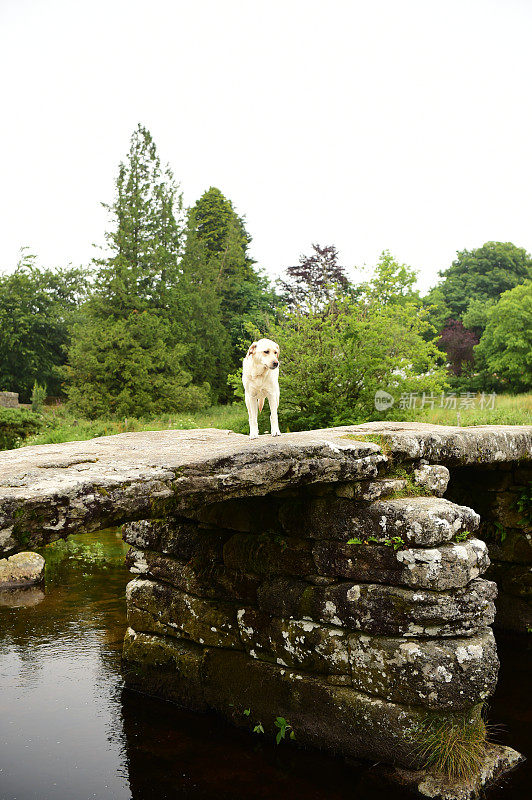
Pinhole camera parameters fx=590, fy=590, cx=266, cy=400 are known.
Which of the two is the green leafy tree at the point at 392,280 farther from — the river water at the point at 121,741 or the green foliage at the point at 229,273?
the river water at the point at 121,741

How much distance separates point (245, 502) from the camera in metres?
5.73

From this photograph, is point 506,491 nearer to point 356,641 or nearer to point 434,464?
point 434,464

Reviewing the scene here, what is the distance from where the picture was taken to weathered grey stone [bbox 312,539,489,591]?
4.47 metres

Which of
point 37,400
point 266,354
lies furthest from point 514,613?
point 37,400

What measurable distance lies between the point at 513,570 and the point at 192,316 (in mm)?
24422

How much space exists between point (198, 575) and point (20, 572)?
15.6ft

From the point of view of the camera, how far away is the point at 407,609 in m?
4.52

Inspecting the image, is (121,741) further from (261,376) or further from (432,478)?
(432,478)

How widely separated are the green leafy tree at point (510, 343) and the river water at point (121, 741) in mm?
24822

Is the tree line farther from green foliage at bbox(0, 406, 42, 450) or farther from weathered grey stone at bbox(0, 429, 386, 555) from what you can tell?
weathered grey stone at bbox(0, 429, 386, 555)

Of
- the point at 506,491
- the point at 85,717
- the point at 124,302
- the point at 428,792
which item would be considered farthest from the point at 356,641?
the point at 124,302

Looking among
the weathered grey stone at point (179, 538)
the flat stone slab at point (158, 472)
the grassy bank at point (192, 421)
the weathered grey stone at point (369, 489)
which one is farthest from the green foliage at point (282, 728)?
the grassy bank at point (192, 421)

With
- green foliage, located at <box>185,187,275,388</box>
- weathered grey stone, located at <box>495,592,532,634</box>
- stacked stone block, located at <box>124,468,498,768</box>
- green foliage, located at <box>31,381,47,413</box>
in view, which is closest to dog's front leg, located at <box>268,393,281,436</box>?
stacked stone block, located at <box>124,468,498,768</box>

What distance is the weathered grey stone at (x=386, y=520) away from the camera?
15.0 feet
